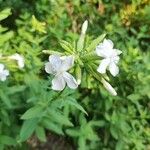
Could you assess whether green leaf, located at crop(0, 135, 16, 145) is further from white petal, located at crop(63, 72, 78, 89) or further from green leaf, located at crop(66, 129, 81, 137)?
white petal, located at crop(63, 72, 78, 89)

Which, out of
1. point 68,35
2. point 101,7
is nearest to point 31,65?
point 68,35

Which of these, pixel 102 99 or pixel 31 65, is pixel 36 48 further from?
pixel 102 99

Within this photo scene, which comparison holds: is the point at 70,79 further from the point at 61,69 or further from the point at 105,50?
the point at 105,50

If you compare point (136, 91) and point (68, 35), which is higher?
point (68, 35)

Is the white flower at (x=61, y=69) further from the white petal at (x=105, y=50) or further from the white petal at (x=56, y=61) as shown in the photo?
the white petal at (x=105, y=50)

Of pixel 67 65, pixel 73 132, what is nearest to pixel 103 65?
pixel 67 65

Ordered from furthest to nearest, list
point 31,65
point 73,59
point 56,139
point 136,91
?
Answer: point 56,139
point 136,91
point 31,65
point 73,59

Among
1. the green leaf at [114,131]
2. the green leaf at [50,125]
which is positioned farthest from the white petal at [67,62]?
the green leaf at [114,131]
